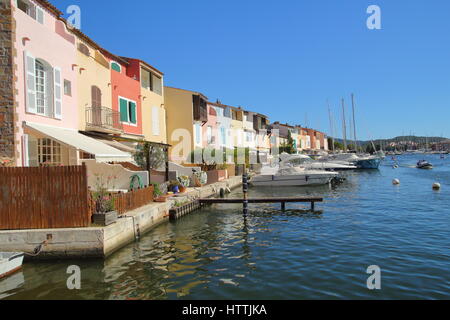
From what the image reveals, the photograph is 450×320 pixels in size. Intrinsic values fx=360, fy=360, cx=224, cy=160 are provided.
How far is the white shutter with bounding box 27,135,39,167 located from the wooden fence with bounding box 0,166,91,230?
3068 mm

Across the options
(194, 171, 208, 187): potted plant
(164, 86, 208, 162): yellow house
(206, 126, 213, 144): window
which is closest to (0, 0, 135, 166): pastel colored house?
(194, 171, 208, 187): potted plant

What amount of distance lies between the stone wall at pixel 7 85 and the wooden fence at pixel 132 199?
4071mm

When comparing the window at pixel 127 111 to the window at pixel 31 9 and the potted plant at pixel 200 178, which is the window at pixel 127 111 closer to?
the potted plant at pixel 200 178

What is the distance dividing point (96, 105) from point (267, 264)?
14602 millimetres

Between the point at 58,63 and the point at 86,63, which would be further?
the point at 86,63

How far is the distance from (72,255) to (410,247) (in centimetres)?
1140

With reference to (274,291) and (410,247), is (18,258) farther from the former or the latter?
(410,247)

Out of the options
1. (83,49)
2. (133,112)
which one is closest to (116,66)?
(133,112)

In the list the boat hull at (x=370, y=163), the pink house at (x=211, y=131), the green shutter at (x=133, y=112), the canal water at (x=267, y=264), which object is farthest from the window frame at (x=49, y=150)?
the boat hull at (x=370, y=163)

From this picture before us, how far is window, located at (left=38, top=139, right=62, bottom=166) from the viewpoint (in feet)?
51.9

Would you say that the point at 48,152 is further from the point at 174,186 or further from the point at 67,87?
the point at 174,186

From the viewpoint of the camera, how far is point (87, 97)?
65.5ft
